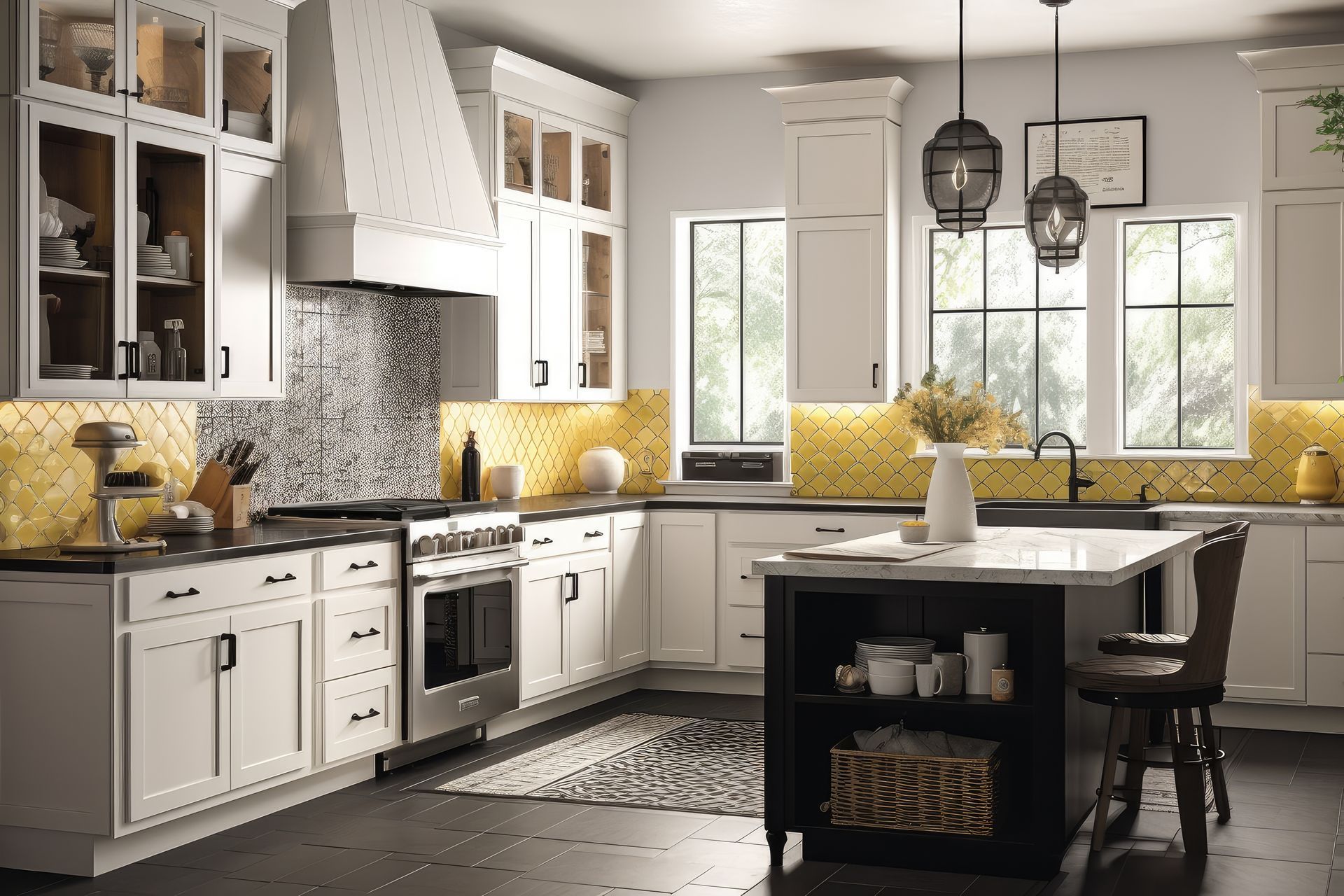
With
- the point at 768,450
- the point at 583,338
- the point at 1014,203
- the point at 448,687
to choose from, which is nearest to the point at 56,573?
the point at 448,687

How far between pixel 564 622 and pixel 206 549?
7.20ft

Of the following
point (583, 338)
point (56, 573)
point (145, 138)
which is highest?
point (145, 138)

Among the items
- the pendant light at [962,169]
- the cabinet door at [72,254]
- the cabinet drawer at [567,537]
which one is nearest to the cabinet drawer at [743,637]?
the cabinet drawer at [567,537]

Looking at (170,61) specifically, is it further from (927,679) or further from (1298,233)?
(1298,233)

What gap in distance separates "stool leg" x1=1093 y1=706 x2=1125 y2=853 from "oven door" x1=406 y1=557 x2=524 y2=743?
2.40 metres

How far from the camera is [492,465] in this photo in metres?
6.77

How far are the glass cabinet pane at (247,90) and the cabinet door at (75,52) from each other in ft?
1.72

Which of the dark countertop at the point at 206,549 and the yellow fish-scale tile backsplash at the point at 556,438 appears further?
the yellow fish-scale tile backsplash at the point at 556,438

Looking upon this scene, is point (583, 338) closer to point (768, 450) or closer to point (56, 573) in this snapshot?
point (768, 450)

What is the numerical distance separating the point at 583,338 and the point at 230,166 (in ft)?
8.57

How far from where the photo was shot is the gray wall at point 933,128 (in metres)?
6.52

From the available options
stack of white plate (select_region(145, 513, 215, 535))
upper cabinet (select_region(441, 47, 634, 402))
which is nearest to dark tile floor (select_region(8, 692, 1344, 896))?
stack of white plate (select_region(145, 513, 215, 535))

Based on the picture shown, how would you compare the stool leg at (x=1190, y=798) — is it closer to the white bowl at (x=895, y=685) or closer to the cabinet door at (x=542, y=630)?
the white bowl at (x=895, y=685)

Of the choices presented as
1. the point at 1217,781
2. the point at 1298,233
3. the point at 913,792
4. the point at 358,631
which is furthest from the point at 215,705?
the point at 1298,233
